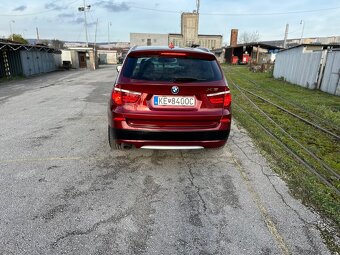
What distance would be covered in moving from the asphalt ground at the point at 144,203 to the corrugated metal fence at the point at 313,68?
30.4 ft

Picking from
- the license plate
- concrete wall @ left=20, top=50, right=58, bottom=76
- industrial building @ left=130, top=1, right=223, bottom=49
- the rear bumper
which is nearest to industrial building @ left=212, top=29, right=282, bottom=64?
industrial building @ left=130, top=1, right=223, bottom=49

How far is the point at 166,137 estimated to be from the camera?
330 centimetres

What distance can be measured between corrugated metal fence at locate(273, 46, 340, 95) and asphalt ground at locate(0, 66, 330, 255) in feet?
30.4

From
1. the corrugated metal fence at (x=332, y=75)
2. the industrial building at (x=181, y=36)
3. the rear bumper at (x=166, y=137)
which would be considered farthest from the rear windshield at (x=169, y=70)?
the industrial building at (x=181, y=36)

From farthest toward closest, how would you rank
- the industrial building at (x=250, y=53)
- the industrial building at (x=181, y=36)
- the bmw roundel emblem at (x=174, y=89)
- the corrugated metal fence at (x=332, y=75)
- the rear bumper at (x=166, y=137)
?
1. the industrial building at (x=181, y=36)
2. the industrial building at (x=250, y=53)
3. the corrugated metal fence at (x=332, y=75)
4. the rear bumper at (x=166, y=137)
5. the bmw roundel emblem at (x=174, y=89)

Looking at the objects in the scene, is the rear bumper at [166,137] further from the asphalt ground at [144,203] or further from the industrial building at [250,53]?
the industrial building at [250,53]

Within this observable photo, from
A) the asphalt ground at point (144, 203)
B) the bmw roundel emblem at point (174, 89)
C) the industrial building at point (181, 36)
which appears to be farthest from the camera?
the industrial building at point (181, 36)

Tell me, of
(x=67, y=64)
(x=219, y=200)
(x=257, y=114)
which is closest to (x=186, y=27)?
(x=67, y=64)

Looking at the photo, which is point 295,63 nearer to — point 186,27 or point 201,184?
point 201,184

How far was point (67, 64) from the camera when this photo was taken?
34.8 metres

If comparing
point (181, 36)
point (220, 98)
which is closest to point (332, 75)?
point (220, 98)

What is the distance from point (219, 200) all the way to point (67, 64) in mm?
36452

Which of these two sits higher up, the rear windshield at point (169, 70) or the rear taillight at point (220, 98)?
the rear windshield at point (169, 70)

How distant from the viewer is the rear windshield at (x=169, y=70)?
331 cm
